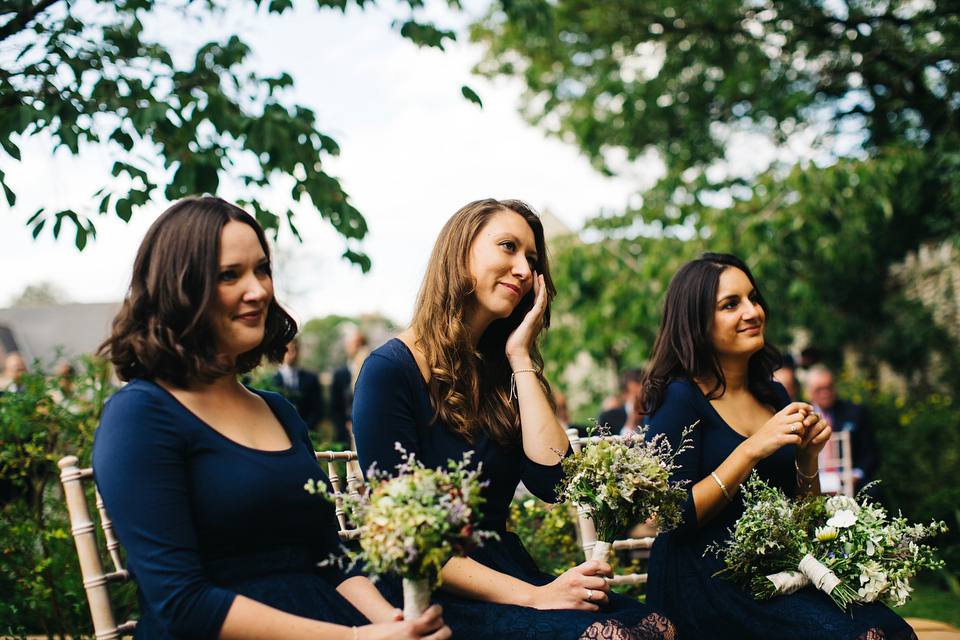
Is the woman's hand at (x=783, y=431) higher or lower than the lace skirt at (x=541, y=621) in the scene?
higher

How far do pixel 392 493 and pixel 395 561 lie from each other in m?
0.14

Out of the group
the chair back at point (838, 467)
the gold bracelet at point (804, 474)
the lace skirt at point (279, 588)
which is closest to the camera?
the lace skirt at point (279, 588)

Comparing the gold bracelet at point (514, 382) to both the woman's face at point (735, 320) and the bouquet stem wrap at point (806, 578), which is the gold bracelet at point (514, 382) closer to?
the woman's face at point (735, 320)

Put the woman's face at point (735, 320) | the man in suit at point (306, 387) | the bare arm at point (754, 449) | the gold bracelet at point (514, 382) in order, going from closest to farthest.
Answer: the gold bracelet at point (514, 382) → the bare arm at point (754, 449) → the woman's face at point (735, 320) → the man in suit at point (306, 387)

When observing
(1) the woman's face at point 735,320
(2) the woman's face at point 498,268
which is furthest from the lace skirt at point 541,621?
(1) the woman's face at point 735,320

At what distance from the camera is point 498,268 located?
253 cm

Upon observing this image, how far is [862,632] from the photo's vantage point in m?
2.35

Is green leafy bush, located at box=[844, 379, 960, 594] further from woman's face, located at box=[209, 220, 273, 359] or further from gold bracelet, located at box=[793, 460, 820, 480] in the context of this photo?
woman's face, located at box=[209, 220, 273, 359]

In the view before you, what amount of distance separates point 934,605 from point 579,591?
4690 millimetres

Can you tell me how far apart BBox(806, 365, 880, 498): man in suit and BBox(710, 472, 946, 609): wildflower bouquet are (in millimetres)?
4423

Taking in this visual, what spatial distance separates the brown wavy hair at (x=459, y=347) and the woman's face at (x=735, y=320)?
2.65 ft

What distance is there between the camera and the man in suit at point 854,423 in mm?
6555

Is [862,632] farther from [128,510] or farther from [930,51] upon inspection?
[930,51]

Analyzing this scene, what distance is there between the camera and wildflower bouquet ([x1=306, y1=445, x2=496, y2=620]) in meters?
1.57
